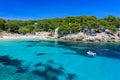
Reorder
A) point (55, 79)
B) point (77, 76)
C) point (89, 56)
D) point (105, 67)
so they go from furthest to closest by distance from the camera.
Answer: point (89, 56), point (105, 67), point (77, 76), point (55, 79)

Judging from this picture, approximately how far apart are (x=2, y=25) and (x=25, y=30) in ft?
41.7

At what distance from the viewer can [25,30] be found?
8606cm

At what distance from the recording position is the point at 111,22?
82.8 metres

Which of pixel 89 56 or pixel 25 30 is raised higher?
pixel 25 30

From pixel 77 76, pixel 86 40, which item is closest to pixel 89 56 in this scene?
pixel 77 76

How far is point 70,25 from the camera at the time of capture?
7838 centimetres

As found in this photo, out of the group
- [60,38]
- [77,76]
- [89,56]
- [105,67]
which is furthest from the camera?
[60,38]

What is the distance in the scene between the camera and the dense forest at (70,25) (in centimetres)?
7525

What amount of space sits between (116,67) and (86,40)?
137 ft

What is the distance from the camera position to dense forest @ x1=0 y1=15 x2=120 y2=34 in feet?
247

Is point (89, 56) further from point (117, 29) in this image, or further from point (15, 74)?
point (117, 29)

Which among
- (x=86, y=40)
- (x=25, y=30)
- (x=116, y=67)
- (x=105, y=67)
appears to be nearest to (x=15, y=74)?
(x=105, y=67)

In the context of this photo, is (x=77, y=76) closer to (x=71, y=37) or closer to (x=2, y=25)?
(x=71, y=37)

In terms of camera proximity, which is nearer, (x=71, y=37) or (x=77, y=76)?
(x=77, y=76)
